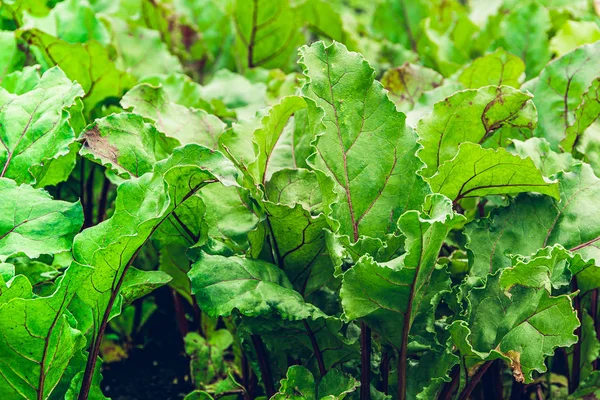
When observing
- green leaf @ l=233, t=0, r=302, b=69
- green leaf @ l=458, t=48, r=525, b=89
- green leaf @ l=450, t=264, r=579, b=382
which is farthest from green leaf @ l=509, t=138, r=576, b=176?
green leaf @ l=233, t=0, r=302, b=69

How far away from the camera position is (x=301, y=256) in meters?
1.26

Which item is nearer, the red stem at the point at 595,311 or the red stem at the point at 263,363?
the red stem at the point at 263,363

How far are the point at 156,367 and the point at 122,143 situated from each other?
79 centimetres

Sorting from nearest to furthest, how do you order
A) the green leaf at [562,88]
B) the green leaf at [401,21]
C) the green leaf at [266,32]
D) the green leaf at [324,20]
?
the green leaf at [562,88], the green leaf at [266,32], the green leaf at [324,20], the green leaf at [401,21]

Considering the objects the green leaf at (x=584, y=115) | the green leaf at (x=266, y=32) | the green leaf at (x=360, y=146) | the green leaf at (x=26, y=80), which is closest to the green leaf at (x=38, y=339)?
the green leaf at (x=360, y=146)

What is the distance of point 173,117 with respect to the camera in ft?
4.64

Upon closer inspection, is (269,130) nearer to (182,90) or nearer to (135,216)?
(135,216)

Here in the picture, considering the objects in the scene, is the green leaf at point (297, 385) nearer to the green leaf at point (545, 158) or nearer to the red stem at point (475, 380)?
the red stem at point (475, 380)

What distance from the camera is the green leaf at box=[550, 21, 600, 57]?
6.22ft

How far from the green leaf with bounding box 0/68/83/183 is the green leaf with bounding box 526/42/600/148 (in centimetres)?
102

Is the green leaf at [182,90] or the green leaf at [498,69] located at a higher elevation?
the green leaf at [498,69]

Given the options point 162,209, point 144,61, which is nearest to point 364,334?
point 162,209

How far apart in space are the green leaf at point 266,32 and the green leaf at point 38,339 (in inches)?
52.9

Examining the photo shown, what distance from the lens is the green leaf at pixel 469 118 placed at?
4.16ft
